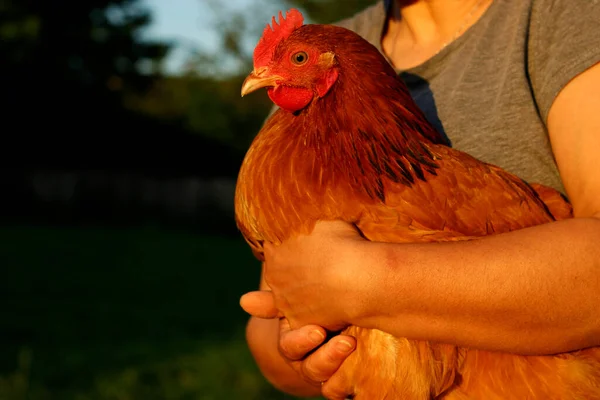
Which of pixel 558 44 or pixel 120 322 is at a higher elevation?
pixel 558 44

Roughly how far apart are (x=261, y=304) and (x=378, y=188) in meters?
0.37

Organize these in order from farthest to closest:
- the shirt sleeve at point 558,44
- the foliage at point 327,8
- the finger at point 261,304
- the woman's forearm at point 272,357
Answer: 1. the foliage at point 327,8
2. the woman's forearm at point 272,357
3. the finger at point 261,304
4. the shirt sleeve at point 558,44

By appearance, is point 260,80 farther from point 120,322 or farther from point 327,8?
point 327,8

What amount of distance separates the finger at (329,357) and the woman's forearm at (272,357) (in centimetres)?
38

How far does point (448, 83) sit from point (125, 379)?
12.2 feet

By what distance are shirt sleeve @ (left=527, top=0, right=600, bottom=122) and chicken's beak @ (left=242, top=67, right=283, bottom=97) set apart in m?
0.54

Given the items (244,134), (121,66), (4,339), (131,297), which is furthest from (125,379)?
(244,134)

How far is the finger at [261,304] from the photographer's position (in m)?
1.47

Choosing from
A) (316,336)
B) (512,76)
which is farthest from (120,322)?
(512,76)

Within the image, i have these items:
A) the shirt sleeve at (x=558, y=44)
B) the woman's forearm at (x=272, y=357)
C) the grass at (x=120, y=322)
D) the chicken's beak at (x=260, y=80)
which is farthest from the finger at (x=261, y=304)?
the grass at (x=120, y=322)

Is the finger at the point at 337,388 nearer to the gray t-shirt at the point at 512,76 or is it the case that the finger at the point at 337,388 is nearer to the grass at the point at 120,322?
the gray t-shirt at the point at 512,76

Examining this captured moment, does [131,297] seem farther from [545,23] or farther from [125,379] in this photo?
[545,23]

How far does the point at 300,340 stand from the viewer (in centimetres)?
132

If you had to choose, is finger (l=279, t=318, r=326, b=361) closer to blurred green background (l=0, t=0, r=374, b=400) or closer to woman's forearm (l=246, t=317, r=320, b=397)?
woman's forearm (l=246, t=317, r=320, b=397)
